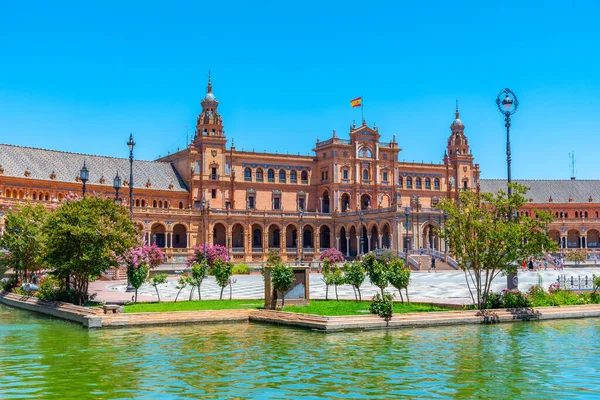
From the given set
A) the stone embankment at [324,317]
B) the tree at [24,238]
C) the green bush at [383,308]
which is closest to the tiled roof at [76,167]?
the tree at [24,238]

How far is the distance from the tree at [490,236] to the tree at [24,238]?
67.8ft

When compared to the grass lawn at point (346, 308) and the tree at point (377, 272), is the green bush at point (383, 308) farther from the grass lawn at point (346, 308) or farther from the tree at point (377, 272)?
the tree at point (377, 272)

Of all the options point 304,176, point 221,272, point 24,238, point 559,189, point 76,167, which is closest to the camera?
point 221,272

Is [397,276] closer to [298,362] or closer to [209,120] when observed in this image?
[298,362]

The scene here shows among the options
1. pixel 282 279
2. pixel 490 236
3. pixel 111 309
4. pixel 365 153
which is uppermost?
pixel 365 153

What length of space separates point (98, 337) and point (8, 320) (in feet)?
23.4

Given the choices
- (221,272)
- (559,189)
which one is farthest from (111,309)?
(559,189)

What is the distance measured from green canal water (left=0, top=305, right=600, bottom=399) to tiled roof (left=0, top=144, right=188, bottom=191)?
171ft

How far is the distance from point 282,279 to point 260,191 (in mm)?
60709

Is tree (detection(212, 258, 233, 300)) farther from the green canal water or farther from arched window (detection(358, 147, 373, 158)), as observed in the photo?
arched window (detection(358, 147, 373, 158))

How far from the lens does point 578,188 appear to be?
349ft

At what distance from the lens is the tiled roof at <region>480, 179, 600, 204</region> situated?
104 metres

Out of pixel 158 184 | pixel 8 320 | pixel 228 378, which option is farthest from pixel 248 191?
pixel 228 378

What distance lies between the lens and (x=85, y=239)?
29.9 m
